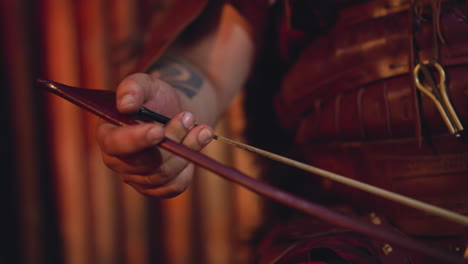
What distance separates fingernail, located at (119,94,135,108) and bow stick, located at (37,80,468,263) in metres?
0.02

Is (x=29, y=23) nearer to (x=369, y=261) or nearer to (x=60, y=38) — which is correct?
(x=60, y=38)

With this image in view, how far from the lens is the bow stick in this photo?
308mm

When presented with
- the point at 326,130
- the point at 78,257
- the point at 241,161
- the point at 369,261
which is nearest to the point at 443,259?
the point at 369,261

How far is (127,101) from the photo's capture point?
387 mm

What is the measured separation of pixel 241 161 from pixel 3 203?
727 millimetres

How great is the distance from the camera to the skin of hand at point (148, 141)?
375 millimetres

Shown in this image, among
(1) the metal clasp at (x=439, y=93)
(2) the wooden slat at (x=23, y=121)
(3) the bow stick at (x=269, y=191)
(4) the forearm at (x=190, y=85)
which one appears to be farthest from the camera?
(2) the wooden slat at (x=23, y=121)

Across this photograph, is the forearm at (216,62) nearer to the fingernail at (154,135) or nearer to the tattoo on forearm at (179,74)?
the tattoo on forearm at (179,74)

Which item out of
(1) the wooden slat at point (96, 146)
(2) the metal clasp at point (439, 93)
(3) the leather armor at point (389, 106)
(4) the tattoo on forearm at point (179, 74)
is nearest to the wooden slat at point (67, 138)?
(1) the wooden slat at point (96, 146)

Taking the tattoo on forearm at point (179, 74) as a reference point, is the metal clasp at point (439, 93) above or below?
below

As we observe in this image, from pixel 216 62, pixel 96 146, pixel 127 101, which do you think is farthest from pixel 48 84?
pixel 96 146

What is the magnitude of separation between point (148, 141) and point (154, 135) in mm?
11

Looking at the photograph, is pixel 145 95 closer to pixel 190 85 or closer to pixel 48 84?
pixel 48 84

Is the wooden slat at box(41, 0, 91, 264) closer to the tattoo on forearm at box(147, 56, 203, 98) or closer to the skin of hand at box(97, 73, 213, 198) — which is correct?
the tattoo on forearm at box(147, 56, 203, 98)
